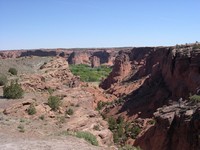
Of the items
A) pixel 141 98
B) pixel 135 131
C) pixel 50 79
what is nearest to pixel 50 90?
pixel 50 79

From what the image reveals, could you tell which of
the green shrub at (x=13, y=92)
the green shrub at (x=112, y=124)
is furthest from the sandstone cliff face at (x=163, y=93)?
the green shrub at (x=13, y=92)

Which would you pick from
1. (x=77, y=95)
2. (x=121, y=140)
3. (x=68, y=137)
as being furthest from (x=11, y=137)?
(x=121, y=140)

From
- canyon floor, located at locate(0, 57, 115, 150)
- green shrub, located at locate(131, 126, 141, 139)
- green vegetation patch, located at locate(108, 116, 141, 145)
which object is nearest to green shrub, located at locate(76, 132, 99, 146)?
canyon floor, located at locate(0, 57, 115, 150)

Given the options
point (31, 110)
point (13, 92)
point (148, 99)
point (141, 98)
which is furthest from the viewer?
point (141, 98)

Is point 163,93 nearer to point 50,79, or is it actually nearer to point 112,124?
point 112,124

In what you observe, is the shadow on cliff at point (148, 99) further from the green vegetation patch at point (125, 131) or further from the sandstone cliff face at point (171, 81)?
the green vegetation patch at point (125, 131)

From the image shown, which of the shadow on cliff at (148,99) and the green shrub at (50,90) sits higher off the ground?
the green shrub at (50,90)

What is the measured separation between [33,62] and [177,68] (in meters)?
17.7

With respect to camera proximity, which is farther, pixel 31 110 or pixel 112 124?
pixel 112 124

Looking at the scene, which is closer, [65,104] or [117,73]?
[65,104]

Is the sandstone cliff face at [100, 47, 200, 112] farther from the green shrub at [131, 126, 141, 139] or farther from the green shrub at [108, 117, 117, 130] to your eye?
the green shrub at [131, 126, 141, 139]

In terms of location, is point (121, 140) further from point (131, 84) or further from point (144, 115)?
point (131, 84)

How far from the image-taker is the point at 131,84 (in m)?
64.0

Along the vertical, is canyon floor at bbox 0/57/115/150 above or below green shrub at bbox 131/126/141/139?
above
